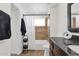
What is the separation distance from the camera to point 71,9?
2.00 m

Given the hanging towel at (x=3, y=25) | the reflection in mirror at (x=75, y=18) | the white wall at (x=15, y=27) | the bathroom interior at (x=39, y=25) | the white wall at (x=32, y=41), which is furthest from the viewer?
the white wall at (x=32, y=41)

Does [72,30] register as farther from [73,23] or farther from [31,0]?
[31,0]

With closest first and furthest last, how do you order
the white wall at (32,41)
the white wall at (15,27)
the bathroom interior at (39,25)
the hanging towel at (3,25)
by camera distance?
the hanging towel at (3,25) < the bathroom interior at (39,25) < the white wall at (15,27) < the white wall at (32,41)

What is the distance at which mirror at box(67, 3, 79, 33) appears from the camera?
5.91 ft

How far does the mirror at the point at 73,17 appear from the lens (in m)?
1.80

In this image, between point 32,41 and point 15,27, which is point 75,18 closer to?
point 15,27

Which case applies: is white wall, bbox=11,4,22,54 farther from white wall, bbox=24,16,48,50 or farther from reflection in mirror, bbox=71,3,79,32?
reflection in mirror, bbox=71,3,79,32

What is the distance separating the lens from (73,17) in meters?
1.92

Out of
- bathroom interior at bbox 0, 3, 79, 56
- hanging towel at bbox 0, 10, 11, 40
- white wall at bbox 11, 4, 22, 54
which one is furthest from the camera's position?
white wall at bbox 11, 4, 22, 54

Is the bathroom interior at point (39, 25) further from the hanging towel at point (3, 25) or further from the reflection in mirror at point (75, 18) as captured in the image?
the hanging towel at point (3, 25)

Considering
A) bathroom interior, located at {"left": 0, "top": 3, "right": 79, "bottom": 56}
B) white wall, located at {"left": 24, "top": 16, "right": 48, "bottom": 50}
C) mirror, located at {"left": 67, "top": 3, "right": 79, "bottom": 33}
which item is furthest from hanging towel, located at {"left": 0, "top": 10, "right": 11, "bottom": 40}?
white wall, located at {"left": 24, "top": 16, "right": 48, "bottom": 50}

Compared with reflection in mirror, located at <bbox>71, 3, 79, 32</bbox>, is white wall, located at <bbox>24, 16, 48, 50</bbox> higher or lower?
lower

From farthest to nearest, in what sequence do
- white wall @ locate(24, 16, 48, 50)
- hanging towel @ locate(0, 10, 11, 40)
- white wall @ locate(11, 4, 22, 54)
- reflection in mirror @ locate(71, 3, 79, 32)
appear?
white wall @ locate(24, 16, 48, 50) < white wall @ locate(11, 4, 22, 54) < reflection in mirror @ locate(71, 3, 79, 32) < hanging towel @ locate(0, 10, 11, 40)

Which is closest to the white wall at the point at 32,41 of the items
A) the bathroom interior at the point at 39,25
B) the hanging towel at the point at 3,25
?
the bathroom interior at the point at 39,25
